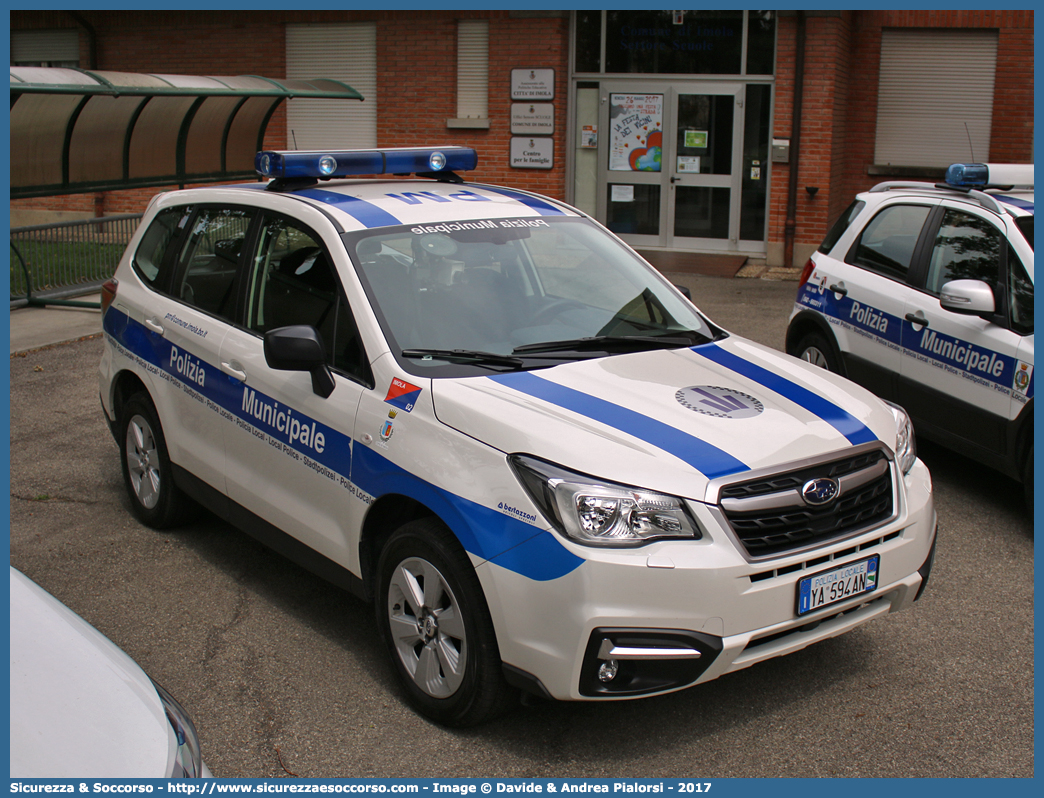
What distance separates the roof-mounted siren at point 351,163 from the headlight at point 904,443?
2.47 m

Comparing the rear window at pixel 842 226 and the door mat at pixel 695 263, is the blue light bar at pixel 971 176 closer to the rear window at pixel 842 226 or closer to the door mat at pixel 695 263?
the rear window at pixel 842 226

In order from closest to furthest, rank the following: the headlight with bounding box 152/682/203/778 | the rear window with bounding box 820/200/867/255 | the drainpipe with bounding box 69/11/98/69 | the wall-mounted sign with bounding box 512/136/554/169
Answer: the headlight with bounding box 152/682/203/778 < the rear window with bounding box 820/200/867/255 < the wall-mounted sign with bounding box 512/136/554/169 < the drainpipe with bounding box 69/11/98/69

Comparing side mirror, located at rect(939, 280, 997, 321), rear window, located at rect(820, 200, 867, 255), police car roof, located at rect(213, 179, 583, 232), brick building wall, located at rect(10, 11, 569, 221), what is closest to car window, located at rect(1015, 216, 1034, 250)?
side mirror, located at rect(939, 280, 997, 321)

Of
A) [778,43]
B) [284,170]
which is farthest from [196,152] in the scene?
[284,170]

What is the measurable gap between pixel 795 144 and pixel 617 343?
1169 centimetres

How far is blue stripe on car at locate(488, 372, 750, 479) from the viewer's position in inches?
124

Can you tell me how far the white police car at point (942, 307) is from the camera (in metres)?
5.35

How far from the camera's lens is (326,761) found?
3334 mm

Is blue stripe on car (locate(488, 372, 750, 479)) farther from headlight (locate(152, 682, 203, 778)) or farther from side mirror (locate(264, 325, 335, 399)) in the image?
headlight (locate(152, 682, 203, 778))

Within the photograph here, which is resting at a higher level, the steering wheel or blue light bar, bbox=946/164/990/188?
blue light bar, bbox=946/164/990/188

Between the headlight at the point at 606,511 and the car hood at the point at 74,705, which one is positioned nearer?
the car hood at the point at 74,705

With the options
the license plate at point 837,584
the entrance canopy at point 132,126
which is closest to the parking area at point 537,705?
the license plate at point 837,584

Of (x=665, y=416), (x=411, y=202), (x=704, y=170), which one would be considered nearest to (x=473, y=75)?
(x=704, y=170)

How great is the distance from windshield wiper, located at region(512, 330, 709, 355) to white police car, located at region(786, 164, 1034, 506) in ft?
6.62
